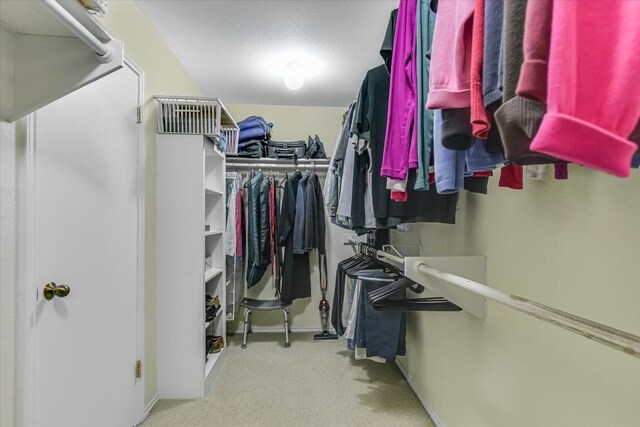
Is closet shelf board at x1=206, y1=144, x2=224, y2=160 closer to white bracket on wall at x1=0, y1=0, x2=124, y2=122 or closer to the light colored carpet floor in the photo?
white bracket on wall at x1=0, y1=0, x2=124, y2=122

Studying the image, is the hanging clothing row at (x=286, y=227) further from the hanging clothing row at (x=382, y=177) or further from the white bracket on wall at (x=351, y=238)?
the hanging clothing row at (x=382, y=177)

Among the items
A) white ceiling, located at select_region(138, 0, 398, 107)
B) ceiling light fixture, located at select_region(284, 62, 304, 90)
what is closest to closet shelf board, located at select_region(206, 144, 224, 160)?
white ceiling, located at select_region(138, 0, 398, 107)

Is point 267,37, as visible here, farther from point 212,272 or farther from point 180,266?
point 212,272

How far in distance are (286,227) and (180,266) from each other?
1.08 meters

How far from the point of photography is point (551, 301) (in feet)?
3.22

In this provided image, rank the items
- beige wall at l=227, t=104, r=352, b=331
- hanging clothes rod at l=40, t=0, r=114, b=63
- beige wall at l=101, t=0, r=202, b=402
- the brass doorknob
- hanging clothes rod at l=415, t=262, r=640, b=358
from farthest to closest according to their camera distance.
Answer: beige wall at l=227, t=104, r=352, b=331
beige wall at l=101, t=0, r=202, b=402
the brass doorknob
hanging clothes rod at l=40, t=0, r=114, b=63
hanging clothes rod at l=415, t=262, r=640, b=358

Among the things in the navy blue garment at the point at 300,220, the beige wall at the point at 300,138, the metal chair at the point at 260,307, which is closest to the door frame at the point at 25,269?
the metal chair at the point at 260,307

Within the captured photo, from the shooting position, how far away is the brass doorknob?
1.12 meters

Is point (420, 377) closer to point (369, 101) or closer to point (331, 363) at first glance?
point (331, 363)

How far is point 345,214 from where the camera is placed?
5.70 feet

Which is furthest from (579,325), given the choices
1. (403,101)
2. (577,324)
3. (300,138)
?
(300,138)

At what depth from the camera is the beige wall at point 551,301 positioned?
768 mm

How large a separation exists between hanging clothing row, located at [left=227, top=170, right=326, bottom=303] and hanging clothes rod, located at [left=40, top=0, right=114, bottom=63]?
6.61 feet

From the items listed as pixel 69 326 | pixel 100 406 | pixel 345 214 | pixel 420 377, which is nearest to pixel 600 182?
pixel 345 214
